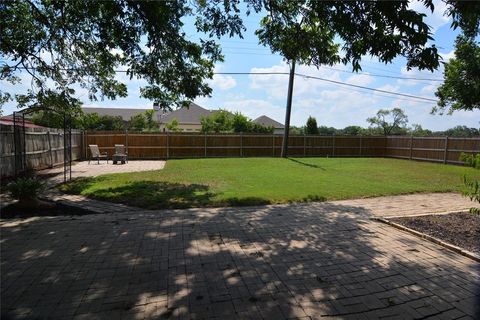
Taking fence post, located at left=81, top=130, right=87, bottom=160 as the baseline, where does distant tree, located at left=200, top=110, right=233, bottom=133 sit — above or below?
above

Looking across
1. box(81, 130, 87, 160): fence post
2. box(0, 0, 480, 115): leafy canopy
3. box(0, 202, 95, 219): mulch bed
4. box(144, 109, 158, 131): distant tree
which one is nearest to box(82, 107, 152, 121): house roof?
box(144, 109, 158, 131): distant tree

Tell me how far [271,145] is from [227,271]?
20.5 m

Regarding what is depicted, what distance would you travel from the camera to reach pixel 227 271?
11.9 ft

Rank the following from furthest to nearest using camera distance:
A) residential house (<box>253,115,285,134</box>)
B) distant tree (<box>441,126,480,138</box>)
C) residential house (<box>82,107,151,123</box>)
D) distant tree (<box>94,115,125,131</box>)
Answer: residential house (<box>253,115,285,134</box>)
residential house (<box>82,107,151,123</box>)
distant tree (<box>94,115,125,131</box>)
distant tree (<box>441,126,480,138</box>)

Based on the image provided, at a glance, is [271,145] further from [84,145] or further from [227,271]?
[227,271]

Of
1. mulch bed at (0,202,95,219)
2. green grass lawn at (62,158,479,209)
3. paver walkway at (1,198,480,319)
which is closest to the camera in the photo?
paver walkway at (1,198,480,319)

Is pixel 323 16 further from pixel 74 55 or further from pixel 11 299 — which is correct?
pixel 74 55

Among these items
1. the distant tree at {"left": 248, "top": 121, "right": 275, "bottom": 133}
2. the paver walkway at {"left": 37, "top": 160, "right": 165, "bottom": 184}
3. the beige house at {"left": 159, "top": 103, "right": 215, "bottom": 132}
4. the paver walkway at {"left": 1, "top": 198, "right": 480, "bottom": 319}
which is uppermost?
the beige house at {"left": 159, "top": 103, "right": 215, "bottom": 132}

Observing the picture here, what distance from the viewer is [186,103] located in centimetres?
1112

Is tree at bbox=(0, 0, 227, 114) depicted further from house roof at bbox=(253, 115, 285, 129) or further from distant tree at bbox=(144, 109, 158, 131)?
house roof at bbox=(253, 115, 285, 129)

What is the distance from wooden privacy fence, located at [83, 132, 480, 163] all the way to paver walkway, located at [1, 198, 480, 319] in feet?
52.5

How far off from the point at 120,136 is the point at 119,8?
605 inches

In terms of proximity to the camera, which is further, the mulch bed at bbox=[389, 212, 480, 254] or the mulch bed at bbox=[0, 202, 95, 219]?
the mulch bed at bbox=[0, 202, 95, 219]

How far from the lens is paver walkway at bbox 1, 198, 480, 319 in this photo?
9.48ft
